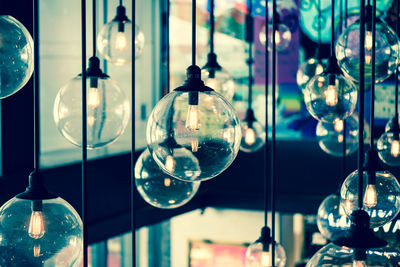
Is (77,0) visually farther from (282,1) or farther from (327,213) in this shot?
(327,213)

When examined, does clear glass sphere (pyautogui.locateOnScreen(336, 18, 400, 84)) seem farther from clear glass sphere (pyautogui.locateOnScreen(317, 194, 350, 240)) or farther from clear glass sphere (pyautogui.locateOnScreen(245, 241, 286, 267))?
clear glass sphere (pyautogui.locateOnScreen(245, 241, 286, 267))

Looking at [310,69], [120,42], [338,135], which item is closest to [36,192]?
[120,42]

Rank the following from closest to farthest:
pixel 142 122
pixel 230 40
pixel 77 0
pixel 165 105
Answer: pixel 165 105, pixel 77 0, pixel 142 122, pixel 230 40

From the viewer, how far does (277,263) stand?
302 centimetres

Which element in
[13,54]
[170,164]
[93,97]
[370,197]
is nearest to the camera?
[170,164]

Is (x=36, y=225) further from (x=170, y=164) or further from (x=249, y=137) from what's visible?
(x=249, y=137)

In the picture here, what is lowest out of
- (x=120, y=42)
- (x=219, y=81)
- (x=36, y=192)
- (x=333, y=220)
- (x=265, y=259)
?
(x=265, y=259)

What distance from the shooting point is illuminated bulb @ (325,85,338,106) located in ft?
7.98

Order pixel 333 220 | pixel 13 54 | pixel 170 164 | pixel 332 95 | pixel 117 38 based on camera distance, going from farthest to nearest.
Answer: pixel 117 38
pixel 333 220
pixel 332 95
pixel 13 54
pixel 170 164

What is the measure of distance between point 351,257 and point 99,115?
95cm

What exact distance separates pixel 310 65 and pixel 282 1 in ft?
18.0

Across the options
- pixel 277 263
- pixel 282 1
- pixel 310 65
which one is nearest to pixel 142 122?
pixel 282 1

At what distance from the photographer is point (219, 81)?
2.88 metres

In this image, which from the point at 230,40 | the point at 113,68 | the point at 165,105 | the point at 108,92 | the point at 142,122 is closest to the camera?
the point at 165,105
